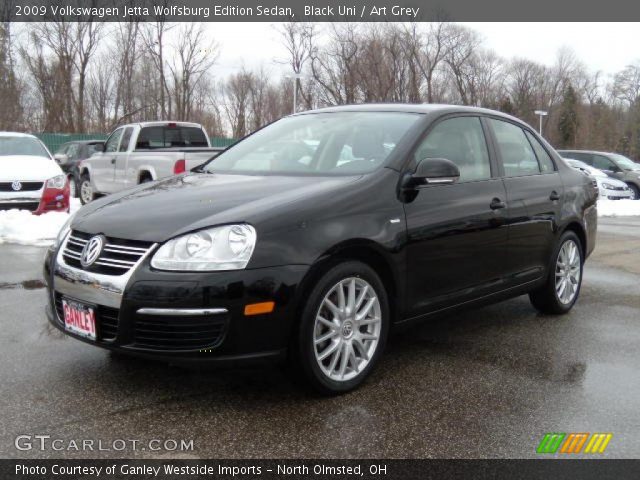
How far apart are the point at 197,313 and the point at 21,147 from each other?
976 centimetres

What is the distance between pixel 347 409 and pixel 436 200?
1432mm

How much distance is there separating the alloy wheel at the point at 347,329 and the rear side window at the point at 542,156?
7.82 feet

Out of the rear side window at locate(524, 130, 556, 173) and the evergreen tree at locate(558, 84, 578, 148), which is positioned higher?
the evergreen tree at locate(558, 84, 578, 148)

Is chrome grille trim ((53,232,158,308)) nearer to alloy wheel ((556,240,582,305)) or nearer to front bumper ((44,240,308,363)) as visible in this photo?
front bumper ((44,240,308,363))

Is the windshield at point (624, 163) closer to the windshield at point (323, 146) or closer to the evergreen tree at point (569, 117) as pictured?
the windshield at point (323, 146)

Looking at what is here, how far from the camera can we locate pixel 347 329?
362 centimetres

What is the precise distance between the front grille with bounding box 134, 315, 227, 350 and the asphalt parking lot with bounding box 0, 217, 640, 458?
374 millimetres

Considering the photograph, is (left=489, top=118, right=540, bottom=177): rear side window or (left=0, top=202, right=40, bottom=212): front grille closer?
(left=489, top=118, right=540, bottom=177): rear side window

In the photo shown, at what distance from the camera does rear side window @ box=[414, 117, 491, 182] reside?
4.32 meters

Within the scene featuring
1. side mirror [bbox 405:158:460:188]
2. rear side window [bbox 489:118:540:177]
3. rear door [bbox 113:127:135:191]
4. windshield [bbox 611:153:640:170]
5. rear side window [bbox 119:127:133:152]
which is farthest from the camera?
windshield [bbox 611:153:640:170]

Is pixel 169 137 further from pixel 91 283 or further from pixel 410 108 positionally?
pixel 91 283

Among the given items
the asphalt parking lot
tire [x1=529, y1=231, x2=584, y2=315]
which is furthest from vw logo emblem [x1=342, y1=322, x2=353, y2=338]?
tire [x1=529, y1=231, x2=584, y2=315]

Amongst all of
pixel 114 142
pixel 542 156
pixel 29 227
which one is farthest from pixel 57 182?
pixel 542 156

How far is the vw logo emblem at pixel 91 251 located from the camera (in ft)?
11.2
